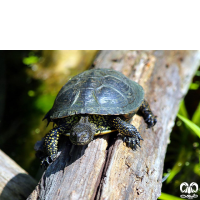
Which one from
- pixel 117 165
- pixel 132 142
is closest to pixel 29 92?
pixel 132 142

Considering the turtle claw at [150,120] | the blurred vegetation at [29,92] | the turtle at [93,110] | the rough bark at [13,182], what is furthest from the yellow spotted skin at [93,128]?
the blurred vegetation at [29,92]

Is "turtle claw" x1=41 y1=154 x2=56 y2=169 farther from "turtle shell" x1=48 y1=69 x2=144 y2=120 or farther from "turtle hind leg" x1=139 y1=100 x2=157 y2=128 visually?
"turtle hind leg" x1=139 y1=100 x2=157 y2=128

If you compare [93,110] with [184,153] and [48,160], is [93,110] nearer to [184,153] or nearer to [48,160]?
[48,160]

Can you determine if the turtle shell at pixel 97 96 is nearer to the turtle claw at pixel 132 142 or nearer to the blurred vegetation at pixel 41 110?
the turtle claw at pixel 132 142

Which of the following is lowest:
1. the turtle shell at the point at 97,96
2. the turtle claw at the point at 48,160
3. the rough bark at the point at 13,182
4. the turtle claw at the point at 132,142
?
the rough bark at the point at 13,182

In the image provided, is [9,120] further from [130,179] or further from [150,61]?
[130,179]
